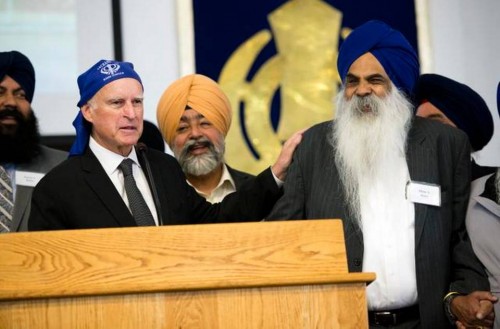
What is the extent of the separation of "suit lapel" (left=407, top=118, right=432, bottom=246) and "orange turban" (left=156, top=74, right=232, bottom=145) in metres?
1.16

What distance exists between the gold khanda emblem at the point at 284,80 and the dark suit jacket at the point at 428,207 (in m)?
1.86

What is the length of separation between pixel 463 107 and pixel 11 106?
6.99ft

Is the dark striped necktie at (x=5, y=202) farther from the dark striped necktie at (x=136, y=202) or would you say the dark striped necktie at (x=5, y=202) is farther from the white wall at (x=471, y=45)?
the white wall at (x=471, y=45)

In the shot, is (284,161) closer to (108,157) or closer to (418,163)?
(418,163)

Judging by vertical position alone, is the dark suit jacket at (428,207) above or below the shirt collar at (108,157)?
below

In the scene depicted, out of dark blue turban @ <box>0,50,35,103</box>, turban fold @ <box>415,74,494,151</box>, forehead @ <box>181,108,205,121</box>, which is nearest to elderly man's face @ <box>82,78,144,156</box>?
forehead @ <box>181,108,205,121</box>

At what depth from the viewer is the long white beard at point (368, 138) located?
358 cm

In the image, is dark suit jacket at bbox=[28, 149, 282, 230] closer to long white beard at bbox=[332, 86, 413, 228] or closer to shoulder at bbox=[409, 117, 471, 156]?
Answer: long white beard at bbox=[332, 86, 413, 228]

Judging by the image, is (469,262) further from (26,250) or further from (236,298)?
A: (26,250)

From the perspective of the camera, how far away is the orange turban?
4.49 m

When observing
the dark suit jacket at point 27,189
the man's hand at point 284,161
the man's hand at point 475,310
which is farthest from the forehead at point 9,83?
the man's hand at point 475,310

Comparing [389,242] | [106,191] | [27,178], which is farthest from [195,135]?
[389,242]

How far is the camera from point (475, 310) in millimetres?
3250

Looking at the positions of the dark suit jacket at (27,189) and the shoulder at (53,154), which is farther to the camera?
the shoulder at (53,154)
